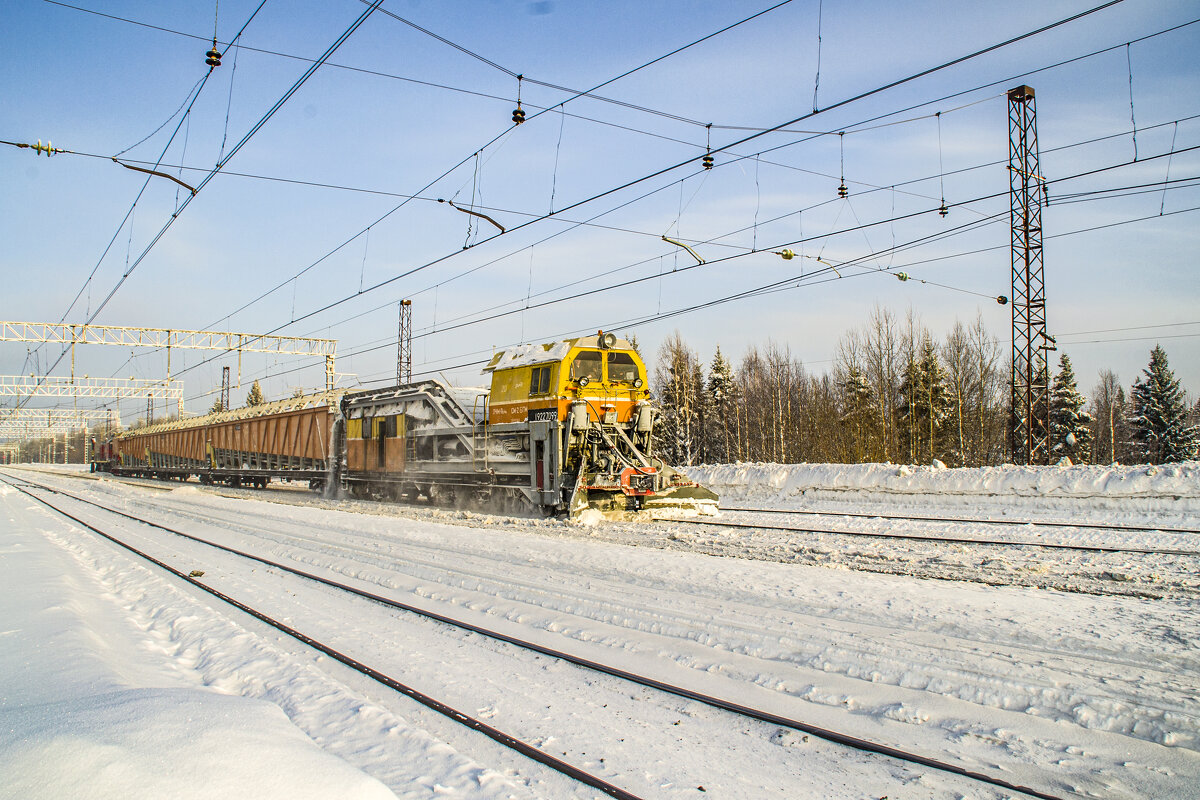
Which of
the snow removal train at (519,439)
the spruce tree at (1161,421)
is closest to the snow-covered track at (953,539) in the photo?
the snow removal train at (519,439)

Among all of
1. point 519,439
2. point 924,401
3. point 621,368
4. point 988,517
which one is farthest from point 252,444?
point 924,401

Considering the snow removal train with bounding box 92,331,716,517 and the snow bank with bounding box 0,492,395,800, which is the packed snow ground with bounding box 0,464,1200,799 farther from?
the snow removal train with bounding box 92,331,716,517

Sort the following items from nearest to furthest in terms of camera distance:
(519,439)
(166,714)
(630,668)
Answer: (166,714) → (630,668) → (519,439)

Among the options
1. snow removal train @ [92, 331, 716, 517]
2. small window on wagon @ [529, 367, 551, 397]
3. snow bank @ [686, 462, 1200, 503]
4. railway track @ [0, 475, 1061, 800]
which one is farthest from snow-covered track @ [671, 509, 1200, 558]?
railway track @ [0, 475, 1061, 800]

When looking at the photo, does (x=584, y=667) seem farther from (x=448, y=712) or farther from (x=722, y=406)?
(x=722, y=406)

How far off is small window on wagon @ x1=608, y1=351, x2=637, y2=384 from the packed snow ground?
5.95 metres

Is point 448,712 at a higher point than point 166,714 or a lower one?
lower

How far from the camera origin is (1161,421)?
40406 mm

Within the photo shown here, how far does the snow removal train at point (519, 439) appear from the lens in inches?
591

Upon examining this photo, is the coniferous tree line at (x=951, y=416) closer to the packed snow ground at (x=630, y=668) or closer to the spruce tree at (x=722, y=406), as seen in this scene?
the spruce tree at (x=722, y=406)

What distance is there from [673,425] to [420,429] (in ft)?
107

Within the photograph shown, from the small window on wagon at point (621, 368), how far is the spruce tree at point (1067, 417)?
109 feet

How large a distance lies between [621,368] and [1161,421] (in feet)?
132

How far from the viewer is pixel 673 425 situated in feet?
166
